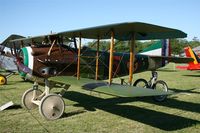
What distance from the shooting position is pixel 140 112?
7895 mm

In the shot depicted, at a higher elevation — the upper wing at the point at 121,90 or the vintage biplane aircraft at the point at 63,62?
the vintage biplane aircraft at the point at 63,62

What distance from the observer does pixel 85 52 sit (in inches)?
348

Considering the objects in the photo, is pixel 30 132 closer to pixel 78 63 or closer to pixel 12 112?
pixel 12 112

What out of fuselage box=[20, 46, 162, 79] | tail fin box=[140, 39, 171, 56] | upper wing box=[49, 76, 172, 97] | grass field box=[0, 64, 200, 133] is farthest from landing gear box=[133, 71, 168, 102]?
upper wing box=[49, 76, 172, 97]

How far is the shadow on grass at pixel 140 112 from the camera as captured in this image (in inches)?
256

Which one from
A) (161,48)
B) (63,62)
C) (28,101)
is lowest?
(28,101)

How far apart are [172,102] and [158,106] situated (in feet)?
3.11

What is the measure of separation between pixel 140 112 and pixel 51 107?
99.9 inches

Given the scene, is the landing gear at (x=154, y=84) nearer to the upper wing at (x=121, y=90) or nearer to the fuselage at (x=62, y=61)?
the fuselage at (x=62, y=61)

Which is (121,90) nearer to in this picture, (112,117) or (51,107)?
(112,117)

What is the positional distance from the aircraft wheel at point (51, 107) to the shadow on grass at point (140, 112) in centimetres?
156

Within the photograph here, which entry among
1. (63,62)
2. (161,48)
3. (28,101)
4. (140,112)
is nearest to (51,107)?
(28,101)

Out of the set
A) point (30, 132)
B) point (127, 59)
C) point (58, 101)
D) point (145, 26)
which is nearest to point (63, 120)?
point (58, 101)

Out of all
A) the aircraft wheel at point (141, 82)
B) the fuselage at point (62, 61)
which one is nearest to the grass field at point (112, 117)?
the aircraft wheel at point (141, 82)
